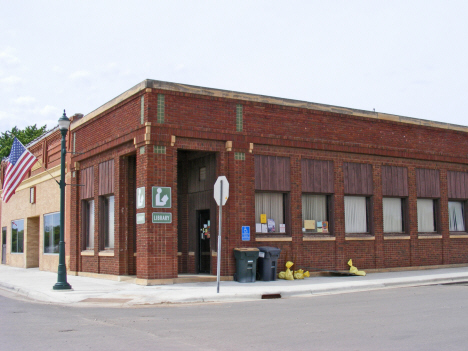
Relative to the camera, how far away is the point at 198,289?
614 inches

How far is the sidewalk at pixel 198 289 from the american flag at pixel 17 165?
4597 mm

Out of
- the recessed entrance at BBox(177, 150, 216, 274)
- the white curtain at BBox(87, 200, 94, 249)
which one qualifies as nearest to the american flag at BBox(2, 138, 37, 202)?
the white curtain at BBox(87, 200, 94, 249)

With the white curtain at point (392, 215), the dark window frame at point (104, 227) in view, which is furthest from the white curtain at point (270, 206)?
the dark window frame at point (104, 227)

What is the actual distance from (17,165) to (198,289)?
34.6 ft

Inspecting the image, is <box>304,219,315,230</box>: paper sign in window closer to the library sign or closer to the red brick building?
the red brick building

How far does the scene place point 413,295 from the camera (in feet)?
46.8

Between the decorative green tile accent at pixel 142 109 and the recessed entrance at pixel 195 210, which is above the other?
the decorative green tile accent at pixel 142 109

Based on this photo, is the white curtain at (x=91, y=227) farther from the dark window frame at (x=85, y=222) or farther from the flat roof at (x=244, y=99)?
the flat roof at (x=244, y=99)

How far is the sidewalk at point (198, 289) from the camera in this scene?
46.1 ft

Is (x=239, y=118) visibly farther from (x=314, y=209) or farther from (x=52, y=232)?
(x=52, y=232)

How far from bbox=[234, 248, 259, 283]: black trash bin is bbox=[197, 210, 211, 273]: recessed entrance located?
2125 mm

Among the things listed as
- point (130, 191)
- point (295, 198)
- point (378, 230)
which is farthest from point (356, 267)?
point (130, 191)

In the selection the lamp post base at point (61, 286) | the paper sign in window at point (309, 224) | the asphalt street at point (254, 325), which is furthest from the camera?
the paper sign in window at point (309, 224)

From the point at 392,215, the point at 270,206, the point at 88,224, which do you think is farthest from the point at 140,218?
the point at 392,215
